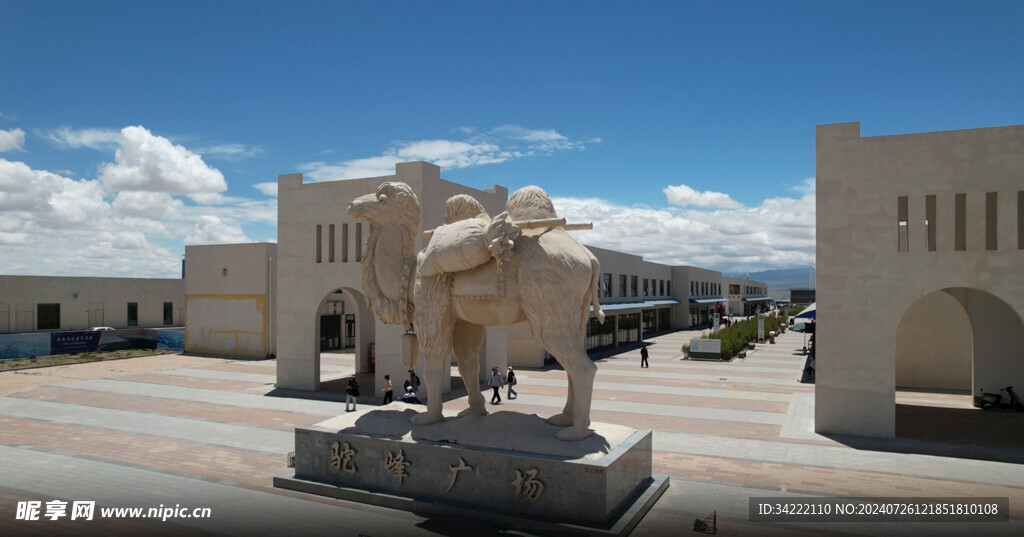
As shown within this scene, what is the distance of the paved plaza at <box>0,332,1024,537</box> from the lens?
733 cm

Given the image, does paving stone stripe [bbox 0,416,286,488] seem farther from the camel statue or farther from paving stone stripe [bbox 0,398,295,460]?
the camel statue

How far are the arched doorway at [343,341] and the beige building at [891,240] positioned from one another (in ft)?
42.0

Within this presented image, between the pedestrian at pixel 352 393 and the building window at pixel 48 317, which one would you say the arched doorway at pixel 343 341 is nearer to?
the pedestrian at pixel 352 393

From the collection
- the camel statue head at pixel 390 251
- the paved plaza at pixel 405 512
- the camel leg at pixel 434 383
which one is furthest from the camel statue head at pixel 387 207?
the paved plaza at pixel 405 512

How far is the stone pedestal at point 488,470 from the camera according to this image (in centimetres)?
681

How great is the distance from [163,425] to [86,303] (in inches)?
950

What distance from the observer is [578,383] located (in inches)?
286

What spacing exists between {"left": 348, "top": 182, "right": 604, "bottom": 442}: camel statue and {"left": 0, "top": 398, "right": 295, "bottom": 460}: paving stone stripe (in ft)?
14.8

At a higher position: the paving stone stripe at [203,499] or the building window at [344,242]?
the building window at [344,242]

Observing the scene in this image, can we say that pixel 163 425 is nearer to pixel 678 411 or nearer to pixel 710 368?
pixel 678 411

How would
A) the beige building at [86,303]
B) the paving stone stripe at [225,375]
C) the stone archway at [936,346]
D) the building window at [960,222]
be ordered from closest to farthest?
1. the building window at [960,222]
2. the stone archway at [936,346]
3. the paving stone stripe at [225,375]
4. the beige building at [86,303]

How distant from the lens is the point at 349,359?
26.4 m

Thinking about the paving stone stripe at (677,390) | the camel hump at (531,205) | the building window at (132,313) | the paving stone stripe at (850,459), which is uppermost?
the camel hump at (531,205)

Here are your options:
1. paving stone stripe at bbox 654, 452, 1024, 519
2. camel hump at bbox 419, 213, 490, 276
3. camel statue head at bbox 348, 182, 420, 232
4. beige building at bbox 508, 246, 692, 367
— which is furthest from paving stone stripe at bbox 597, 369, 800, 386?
camel hump at bbox 419, 213, 490, 276
